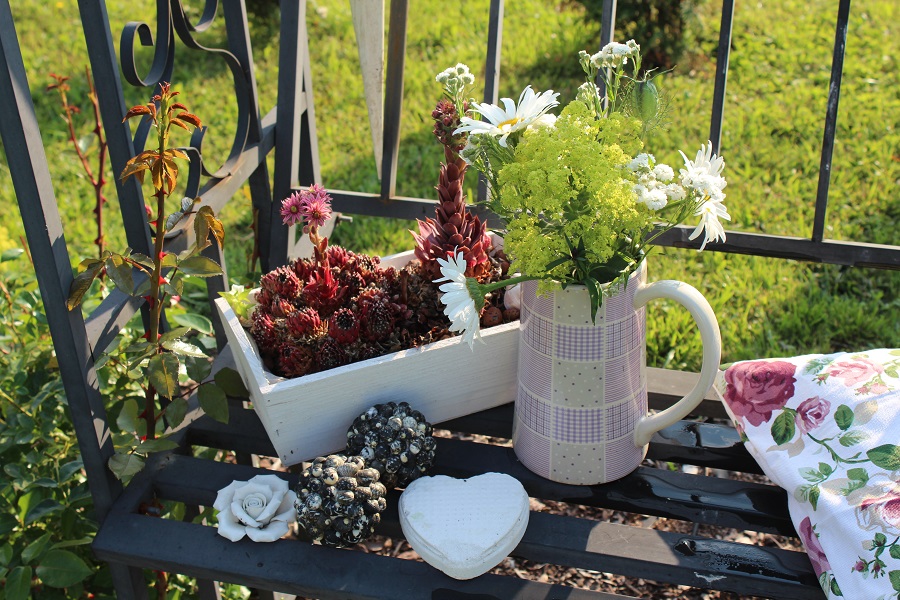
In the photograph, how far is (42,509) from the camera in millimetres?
1404

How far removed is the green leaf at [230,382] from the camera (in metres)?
1.39

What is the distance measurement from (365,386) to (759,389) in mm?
576

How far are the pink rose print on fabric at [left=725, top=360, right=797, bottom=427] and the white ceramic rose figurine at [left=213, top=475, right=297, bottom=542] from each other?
0.66 meters

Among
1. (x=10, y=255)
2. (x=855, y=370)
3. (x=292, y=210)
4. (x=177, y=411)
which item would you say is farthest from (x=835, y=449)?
(x=10, y=255)

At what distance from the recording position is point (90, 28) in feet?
4.01

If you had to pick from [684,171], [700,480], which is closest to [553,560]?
[700,480]

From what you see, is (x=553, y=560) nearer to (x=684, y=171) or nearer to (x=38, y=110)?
(x=684, y=171)

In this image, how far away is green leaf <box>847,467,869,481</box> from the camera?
1.11 meters

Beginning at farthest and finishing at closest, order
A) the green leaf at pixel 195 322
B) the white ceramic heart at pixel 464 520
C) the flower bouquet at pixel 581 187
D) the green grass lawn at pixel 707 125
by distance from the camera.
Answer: the green grass lawn at pixel 707 125, the green leaf at pixel 195 322, the white ceramic heart at pixel 464 520, the flower bouquet at pixel 581 187

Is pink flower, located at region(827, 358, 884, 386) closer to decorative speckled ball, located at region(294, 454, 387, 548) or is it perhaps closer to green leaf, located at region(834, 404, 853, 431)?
green leaf, located at region(834, 404, 853, 431)

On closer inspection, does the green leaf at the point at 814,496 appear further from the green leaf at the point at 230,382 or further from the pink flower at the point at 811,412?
the green leaf at the point at 230,382

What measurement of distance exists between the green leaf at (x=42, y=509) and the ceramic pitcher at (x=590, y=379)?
30.4 inches

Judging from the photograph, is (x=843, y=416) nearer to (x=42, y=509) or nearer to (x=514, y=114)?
(x=514, y=114)

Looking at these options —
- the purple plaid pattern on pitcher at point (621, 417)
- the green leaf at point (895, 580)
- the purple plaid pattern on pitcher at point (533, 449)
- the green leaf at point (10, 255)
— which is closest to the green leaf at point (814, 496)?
the green leaf at point (895, 580)
